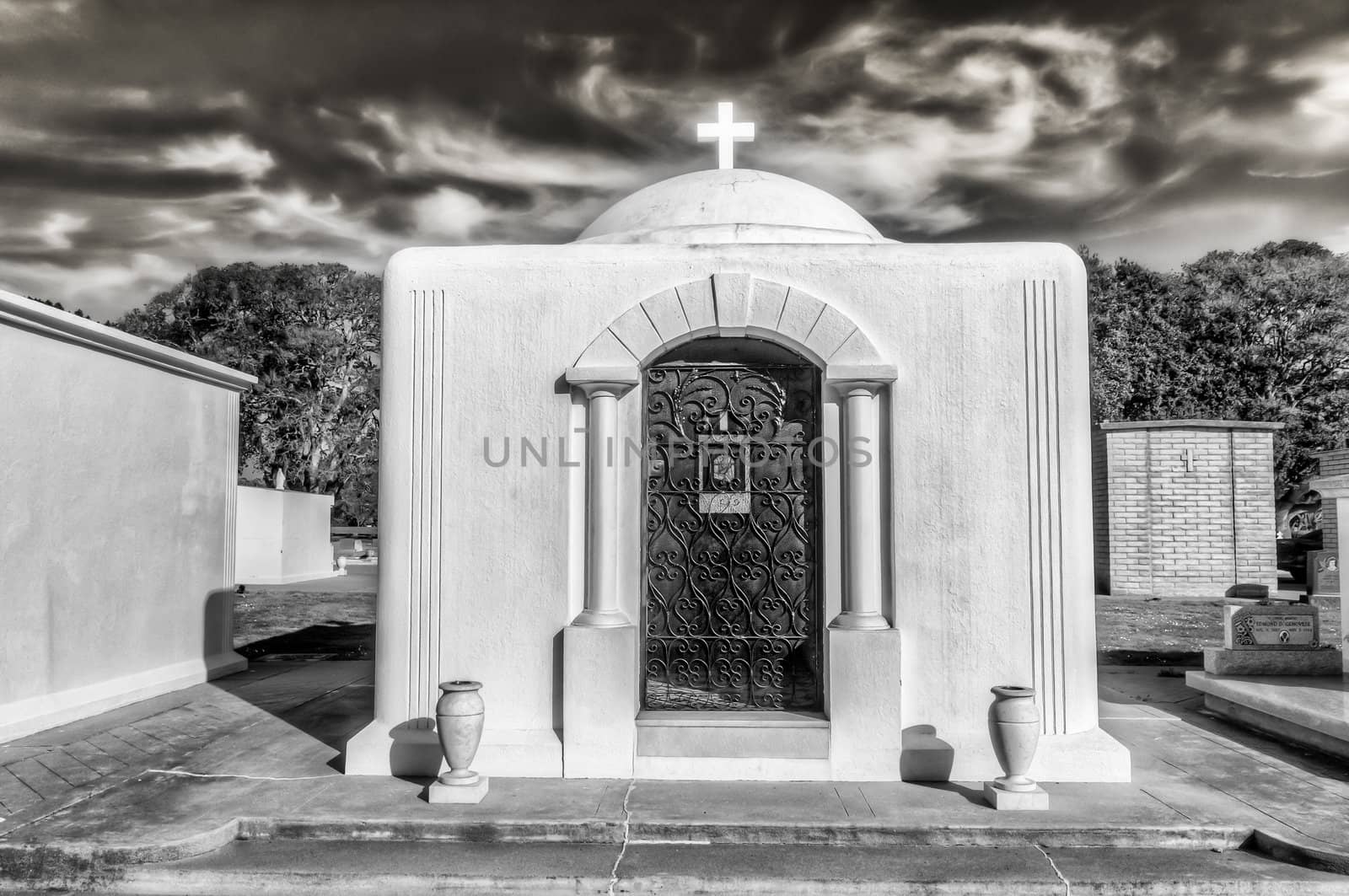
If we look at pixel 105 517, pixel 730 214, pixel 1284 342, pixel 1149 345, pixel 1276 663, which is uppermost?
pixel 1149 345

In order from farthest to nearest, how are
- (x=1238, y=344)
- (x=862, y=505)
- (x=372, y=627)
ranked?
(x=1238, y=344), (x=372, y=627), (x=862, y=505)

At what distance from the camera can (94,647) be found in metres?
8.51

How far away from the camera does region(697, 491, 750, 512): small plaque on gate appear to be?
6461mm

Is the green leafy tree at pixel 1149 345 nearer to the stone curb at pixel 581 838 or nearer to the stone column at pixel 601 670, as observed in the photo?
the stone curb at pixel 581 838

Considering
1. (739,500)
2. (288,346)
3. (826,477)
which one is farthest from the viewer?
(288,346)

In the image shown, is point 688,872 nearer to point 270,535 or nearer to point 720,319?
point 720,319

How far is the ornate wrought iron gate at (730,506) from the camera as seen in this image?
645cm

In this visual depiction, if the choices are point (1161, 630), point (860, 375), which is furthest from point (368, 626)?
point (1161, 630)

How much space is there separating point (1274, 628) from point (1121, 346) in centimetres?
2208

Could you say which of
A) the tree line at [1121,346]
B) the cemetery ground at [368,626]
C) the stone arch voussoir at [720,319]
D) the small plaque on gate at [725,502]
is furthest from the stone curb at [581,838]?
the tree line at [1121,346]

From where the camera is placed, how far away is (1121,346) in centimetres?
2880

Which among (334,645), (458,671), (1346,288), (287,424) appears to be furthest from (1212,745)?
(287,424)

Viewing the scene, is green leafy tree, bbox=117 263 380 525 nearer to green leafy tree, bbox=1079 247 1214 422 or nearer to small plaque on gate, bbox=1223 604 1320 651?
green leafy tree, bbox=1079 247 1214 422

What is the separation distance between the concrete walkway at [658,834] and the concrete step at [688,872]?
12mm
